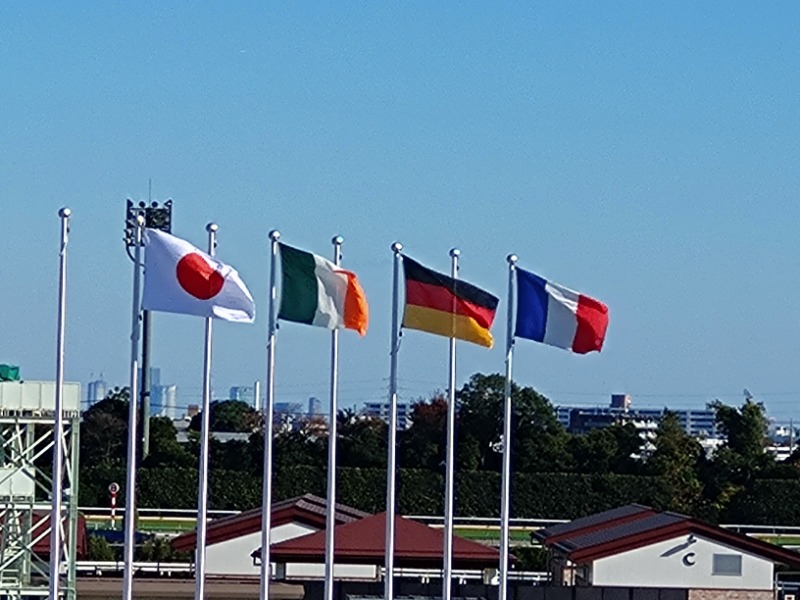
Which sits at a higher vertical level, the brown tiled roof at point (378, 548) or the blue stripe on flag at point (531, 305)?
the blue stripe on flag at point (531, 305)

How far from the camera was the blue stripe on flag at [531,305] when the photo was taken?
85.0 feet

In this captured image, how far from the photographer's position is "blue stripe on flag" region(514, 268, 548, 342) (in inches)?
1021

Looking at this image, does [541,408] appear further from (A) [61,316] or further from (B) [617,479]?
(A) [61,316]

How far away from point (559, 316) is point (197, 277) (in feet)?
17.6

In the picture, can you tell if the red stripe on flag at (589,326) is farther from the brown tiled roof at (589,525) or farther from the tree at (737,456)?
the tree at (737,456)

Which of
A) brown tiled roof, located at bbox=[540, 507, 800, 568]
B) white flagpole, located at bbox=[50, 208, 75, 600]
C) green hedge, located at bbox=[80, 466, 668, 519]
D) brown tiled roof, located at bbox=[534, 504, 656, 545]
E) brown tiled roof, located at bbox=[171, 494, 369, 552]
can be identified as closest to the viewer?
white flagpole, located at bbox=[50, 208, 75, 600]

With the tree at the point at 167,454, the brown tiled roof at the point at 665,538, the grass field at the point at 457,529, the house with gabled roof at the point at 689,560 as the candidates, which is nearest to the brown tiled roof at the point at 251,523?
the brown tiled roof at the point at 665,538

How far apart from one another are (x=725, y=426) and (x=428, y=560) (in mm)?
45998

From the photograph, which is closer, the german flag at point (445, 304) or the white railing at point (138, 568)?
the german flag at point (445, 304)

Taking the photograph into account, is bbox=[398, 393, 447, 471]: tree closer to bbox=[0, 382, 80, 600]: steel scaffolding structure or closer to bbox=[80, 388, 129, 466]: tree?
bbox=[80, 388, 129, 466]: tree

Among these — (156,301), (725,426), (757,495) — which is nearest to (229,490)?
(757,495)

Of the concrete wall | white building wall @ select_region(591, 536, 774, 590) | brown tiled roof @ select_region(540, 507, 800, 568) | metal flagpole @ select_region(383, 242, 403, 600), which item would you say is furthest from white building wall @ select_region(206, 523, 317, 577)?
metal flagpole @ select_region(383, 242, 403, 600)

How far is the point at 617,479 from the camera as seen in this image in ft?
224

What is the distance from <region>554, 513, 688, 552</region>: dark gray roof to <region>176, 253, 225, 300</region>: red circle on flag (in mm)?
17577
